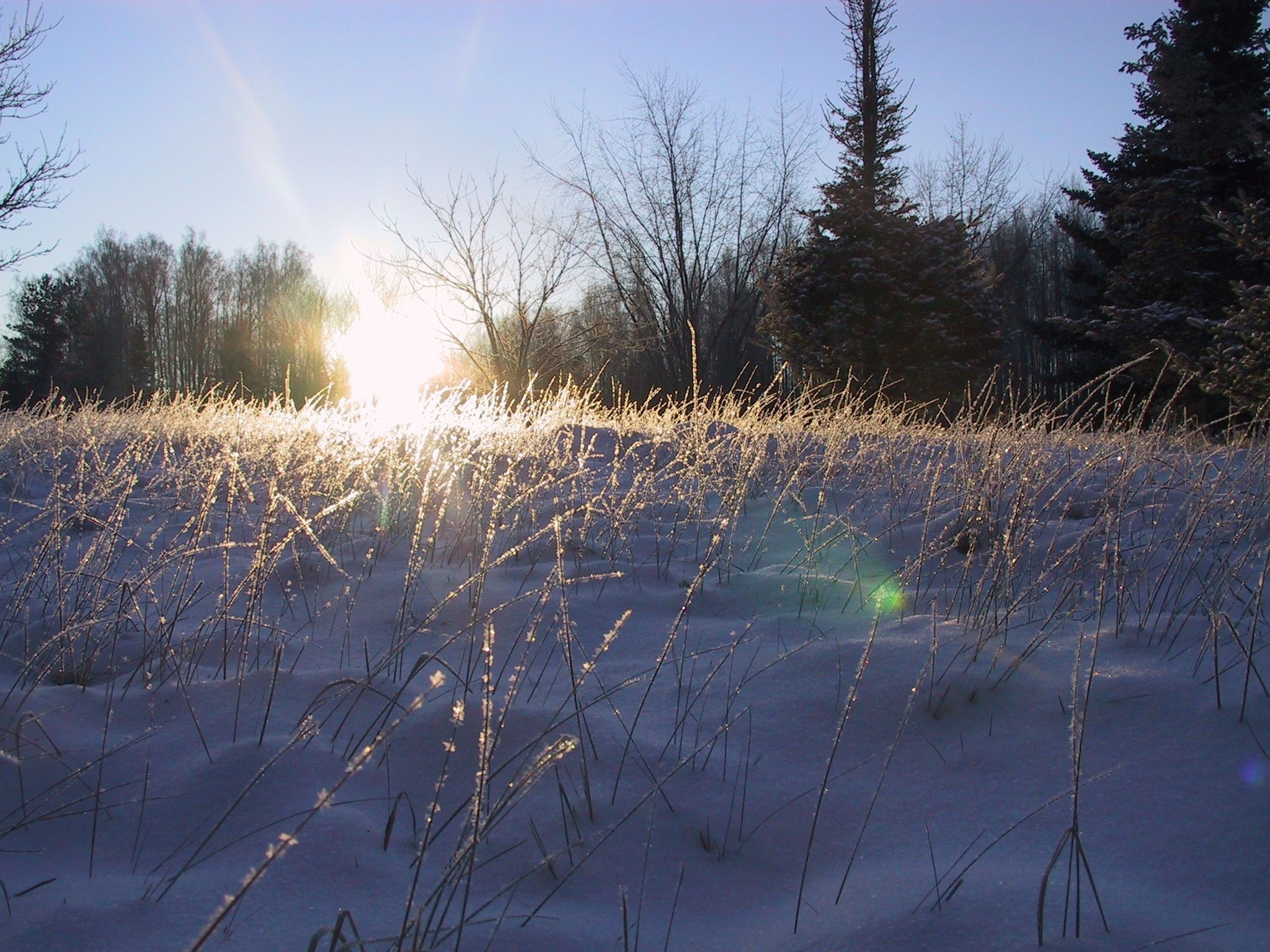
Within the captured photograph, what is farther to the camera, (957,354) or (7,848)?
(957,354)

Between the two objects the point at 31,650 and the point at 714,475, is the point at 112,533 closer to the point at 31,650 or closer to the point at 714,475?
the point at 31,650

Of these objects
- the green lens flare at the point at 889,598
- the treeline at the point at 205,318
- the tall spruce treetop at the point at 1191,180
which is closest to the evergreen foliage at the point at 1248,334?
the tall spruce treetop at the point at 1191,180

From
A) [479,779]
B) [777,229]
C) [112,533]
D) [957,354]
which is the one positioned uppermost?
[777,229]

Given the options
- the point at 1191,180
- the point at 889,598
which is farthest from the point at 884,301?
the point at 889,598

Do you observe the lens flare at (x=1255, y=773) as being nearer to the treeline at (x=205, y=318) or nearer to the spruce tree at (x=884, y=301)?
the spruce tree at (x=884, y=301)

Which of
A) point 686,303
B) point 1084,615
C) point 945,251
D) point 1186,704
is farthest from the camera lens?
point 686,303

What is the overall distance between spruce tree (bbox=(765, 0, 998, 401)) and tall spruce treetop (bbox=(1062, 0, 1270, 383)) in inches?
116

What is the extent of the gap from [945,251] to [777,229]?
282 inches

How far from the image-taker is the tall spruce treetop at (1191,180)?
42.1 feet

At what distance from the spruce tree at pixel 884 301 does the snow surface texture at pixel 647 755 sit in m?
14.2

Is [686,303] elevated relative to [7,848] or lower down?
elevated

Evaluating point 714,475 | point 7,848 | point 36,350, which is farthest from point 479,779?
point 36,350

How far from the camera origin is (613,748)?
5.20 ft

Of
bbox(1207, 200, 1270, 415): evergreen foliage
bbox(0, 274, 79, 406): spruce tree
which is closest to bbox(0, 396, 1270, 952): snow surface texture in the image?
bbox(1207, 200, 1270, 415): evergreen foliage
